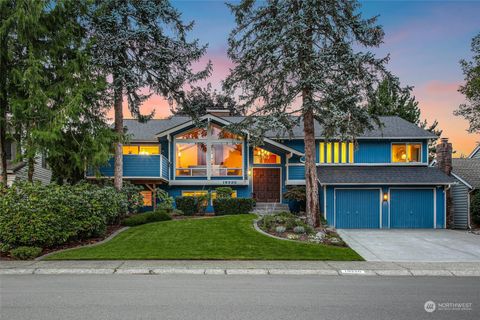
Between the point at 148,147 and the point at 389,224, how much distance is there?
15.8 meters

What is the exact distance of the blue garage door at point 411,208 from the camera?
22.6 m

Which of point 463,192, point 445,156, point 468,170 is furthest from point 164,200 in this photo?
point 468,170

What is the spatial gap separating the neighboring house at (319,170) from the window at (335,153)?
0.07 metres

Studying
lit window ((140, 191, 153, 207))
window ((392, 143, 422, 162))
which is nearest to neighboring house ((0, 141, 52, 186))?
lit window ((140, 191, 153, 207))

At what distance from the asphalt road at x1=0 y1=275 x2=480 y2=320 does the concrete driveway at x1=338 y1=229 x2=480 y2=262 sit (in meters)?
3.32

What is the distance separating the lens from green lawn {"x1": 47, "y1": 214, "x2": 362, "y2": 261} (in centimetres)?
1244

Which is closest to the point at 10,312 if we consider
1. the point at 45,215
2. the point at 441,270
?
the point at 45,215

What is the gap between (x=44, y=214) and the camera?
12586 mm

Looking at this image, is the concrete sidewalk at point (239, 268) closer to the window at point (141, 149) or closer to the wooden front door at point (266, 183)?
the wooden front door at point (266, 183)

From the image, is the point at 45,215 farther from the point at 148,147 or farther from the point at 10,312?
the point at 148,147

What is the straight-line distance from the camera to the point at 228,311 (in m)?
6.45

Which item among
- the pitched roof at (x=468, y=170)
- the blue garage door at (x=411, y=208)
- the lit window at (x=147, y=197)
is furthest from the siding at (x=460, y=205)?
the lit window at (x=147, y=197)

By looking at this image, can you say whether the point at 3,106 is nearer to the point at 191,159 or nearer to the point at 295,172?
the point at 191,159

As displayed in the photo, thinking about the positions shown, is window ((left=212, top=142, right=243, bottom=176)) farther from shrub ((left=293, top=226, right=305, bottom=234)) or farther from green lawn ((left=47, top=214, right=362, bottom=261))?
shrub ((left=293, top=226, right=305, bottom=234))
